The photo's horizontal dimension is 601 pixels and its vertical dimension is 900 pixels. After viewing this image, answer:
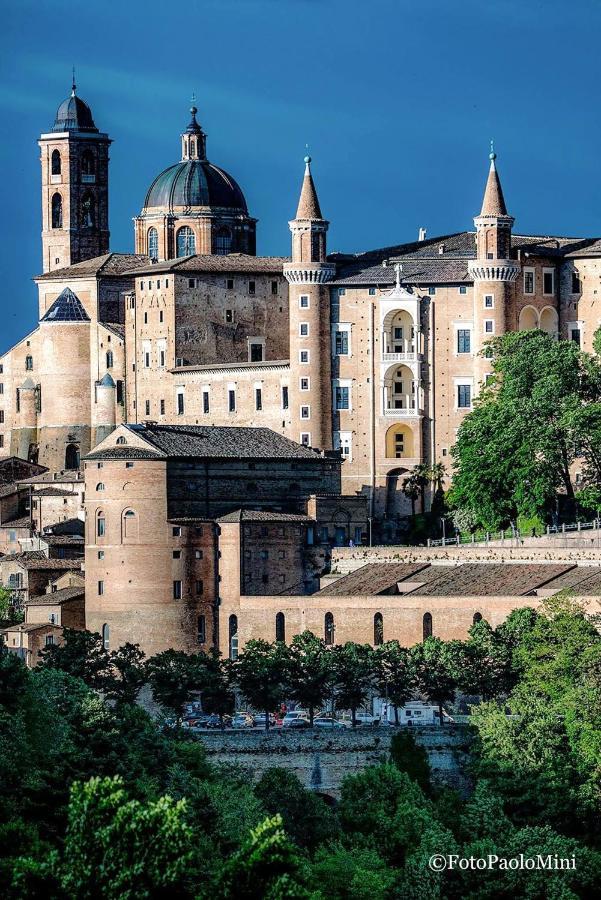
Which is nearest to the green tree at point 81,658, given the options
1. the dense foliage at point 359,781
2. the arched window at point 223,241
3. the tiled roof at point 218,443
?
the dense foliage at point 359,781

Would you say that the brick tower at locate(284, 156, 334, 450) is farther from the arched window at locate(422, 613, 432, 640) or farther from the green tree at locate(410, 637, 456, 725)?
the green tree at locate(410, 637, 456, 725)

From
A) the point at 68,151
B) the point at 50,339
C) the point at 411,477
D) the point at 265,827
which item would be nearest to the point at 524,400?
the point at 411,477

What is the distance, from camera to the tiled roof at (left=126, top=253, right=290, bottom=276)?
10694cm

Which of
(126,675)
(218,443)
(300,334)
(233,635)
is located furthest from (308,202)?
(126,675)

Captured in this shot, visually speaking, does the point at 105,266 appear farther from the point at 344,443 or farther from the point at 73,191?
the point at 344,443

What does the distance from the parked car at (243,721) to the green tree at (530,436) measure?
47.2ft

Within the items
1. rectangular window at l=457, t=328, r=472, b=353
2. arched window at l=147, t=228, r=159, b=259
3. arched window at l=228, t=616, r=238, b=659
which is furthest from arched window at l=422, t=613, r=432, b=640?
arched window at l=147, t=228, r=159, b=259

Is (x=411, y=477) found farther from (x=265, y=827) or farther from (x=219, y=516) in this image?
(x=265, y=827)

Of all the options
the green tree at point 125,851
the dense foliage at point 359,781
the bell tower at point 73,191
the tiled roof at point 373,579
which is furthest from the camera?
the bell tower at point 73,191

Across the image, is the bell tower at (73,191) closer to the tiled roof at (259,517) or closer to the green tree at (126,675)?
the tiled roof at (259,517)

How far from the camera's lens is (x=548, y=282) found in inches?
3984

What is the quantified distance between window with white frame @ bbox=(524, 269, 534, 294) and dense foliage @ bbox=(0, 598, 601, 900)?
22.3 meters

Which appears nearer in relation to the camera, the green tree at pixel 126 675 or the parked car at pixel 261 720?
the parked car at pixel 261 720

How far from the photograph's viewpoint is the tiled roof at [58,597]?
298 feet
